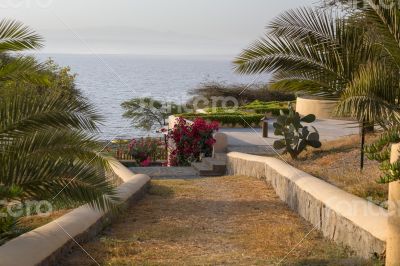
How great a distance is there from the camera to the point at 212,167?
16.7 m

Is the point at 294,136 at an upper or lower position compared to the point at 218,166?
upper

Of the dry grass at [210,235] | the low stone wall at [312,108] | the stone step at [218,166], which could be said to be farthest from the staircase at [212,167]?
the low stone wall at [312,108]

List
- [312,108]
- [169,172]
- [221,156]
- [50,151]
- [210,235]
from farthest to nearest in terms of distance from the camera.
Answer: [312,108], [221,156], [169,172], [210,235], [50,151]

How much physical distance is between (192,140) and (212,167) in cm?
232

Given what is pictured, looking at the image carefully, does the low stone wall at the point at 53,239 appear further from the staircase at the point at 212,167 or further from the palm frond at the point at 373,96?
the staircase at the point at 212,167

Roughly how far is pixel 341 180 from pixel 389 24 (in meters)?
4.12

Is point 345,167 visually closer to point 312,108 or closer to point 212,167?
point 212,167

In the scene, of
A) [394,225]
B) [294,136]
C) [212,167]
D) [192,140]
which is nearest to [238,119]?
[192,140]

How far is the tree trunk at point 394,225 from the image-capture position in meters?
5.77

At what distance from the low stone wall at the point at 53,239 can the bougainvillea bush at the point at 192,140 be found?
10023mm

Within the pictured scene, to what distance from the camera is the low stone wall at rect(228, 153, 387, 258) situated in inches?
253

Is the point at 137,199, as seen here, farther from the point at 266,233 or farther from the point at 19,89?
the point at 19,89

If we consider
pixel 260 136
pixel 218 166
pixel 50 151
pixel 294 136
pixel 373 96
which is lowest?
pixel 218 166

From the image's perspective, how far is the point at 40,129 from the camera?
691 centimetres
